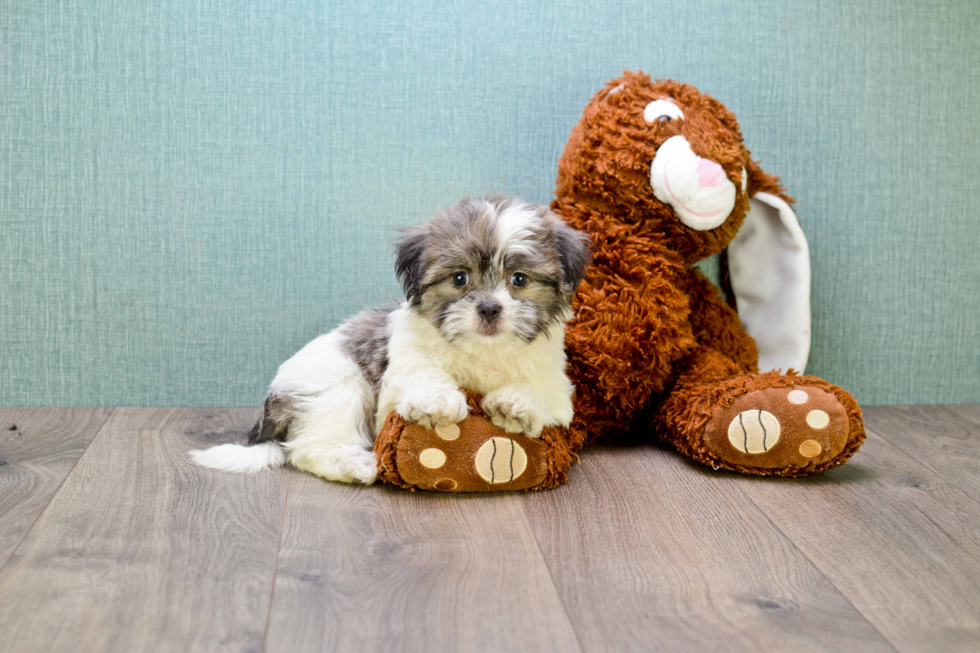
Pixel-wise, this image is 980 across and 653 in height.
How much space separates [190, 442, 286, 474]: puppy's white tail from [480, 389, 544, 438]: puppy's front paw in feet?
1.80

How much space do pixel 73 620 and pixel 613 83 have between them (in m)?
1.84

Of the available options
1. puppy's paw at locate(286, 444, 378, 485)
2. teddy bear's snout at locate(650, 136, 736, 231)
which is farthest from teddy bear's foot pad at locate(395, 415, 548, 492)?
teddy bear's snout at locate(650, 136, 736, 231)

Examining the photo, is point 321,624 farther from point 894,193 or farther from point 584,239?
point 894,193

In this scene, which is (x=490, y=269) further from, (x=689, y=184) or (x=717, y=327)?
(x=717, y=327)

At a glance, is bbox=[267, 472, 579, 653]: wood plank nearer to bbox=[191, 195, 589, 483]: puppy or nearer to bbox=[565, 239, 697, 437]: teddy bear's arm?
bbox=[191, 195, 589, 483]: puppy

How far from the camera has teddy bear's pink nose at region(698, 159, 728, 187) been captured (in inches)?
83.5

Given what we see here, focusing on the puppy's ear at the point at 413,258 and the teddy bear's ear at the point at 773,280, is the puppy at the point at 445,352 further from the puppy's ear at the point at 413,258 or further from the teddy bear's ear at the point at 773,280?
the teddy bear's ear at the point at 773,280

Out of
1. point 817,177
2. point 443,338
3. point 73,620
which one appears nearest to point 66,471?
point 73,620

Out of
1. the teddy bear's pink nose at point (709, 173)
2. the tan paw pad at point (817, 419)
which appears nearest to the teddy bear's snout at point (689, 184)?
the teddy bear's pink nose at point (709, 173)

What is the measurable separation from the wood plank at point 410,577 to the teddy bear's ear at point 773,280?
3.32 feet

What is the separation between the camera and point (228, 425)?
2410 mm

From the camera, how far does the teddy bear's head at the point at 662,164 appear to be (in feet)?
7.01

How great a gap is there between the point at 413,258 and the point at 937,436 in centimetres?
165

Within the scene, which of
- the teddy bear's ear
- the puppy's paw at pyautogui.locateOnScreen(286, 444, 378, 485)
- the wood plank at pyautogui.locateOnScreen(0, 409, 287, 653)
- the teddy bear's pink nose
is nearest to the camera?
the wood plank at pyautogui.locateOnScreen(0, 409, 287, 653)
